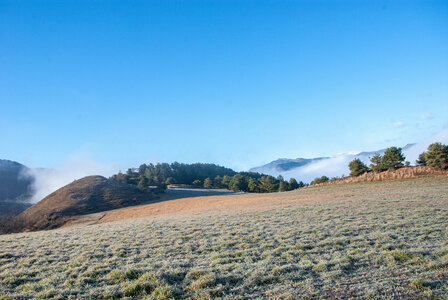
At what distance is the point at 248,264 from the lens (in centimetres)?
869

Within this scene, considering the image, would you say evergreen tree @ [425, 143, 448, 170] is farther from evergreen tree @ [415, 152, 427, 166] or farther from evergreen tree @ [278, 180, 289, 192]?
evergreen tree @ [278, 180, 289, 192]

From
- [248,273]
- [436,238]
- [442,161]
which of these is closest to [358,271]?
[248,273]

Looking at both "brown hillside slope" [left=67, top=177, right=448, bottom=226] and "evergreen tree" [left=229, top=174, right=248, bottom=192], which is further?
"evergreen tree" [left=229, top=174, right=248, bottom=192]

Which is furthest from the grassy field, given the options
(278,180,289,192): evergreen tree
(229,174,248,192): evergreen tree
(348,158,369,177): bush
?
(229,174,248,192): evergreen tree

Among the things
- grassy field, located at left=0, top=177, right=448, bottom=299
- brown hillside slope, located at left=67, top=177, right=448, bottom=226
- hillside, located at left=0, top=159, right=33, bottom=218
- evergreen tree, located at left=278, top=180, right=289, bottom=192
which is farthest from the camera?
hillside, located at left=0, top=159, right=33, bottom=218

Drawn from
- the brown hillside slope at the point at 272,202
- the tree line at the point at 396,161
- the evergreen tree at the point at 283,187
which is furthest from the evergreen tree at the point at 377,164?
the evergreen tree at the point at 283,187

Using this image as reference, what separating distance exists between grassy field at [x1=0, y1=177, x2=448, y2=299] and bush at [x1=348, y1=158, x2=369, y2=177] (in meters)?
43.9

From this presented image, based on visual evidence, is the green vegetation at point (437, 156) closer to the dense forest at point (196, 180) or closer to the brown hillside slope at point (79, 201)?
the dense forest at point (196, 180)

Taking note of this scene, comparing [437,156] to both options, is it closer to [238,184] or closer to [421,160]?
[421,160]

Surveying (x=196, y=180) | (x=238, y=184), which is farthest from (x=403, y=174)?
(x=196, y=180)

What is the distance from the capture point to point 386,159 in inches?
2020

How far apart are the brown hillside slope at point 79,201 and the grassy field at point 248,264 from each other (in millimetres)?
35459

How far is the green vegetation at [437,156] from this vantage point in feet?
133

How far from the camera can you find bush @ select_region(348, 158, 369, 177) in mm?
54875
